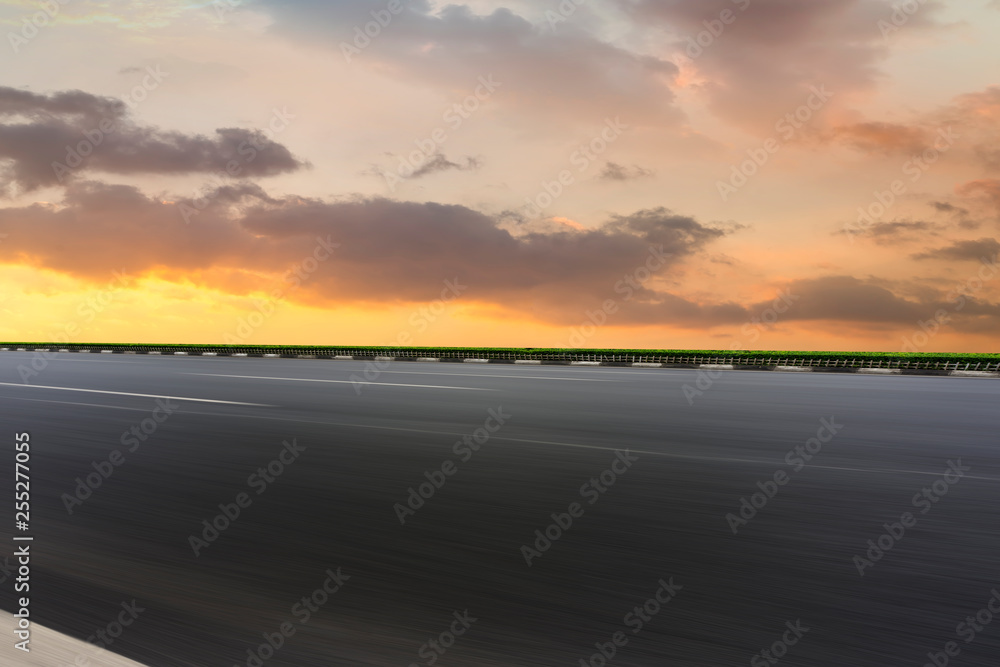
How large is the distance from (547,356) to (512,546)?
64.3m

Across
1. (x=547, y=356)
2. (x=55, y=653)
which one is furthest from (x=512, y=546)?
(x=547, y=356)

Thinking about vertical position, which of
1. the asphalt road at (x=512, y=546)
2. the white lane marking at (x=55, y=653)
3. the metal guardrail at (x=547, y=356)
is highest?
the metal guardrail at (x=547, y=356)

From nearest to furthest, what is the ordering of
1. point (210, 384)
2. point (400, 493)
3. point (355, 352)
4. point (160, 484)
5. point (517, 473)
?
point (400, 493), point (160, 484), point (517, 473), point (210, 384), point (355, 352)

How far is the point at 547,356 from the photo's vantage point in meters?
70.6

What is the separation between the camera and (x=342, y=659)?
4074 millimetres

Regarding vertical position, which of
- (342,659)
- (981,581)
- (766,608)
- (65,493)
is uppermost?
(65,493)

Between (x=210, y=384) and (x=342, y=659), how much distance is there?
91.5ft

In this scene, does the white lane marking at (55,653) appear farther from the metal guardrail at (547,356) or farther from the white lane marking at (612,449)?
the metal guardrail at (547,356)

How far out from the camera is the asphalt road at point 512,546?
440 centimetres

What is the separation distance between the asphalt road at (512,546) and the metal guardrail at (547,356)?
4335 centimetres

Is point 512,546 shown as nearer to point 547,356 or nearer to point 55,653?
point 55,653

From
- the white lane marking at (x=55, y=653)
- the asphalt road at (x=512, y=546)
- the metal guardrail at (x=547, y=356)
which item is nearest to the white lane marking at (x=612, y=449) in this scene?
the asphalt road at (x=512, y=546)

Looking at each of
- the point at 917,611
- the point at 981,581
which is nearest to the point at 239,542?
the point at 917,611

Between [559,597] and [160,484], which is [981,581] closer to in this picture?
[559,597]
